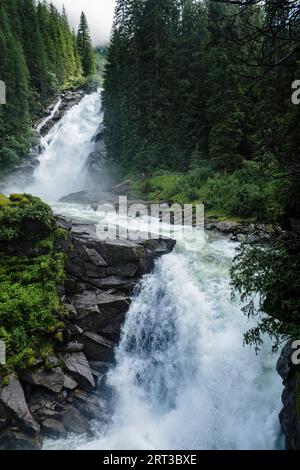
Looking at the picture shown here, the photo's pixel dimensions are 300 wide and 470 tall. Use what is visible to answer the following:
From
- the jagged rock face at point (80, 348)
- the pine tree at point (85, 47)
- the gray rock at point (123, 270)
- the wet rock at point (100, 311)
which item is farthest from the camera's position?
the pine tree at point (85, 47)

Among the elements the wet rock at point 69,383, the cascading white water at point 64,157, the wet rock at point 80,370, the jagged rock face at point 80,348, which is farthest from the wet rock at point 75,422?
the cascading white water at point 64,157

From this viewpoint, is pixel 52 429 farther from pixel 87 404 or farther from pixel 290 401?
pixel 290 401

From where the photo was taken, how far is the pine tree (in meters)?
80.1

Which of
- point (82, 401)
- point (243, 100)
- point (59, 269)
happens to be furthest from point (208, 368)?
point (243, 100)

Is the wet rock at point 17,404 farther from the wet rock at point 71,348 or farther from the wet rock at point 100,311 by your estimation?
the wet rock at point 100,311

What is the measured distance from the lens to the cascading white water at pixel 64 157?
35.2 m

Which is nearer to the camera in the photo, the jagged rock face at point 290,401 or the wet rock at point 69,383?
the jagged rock face at point 290,401

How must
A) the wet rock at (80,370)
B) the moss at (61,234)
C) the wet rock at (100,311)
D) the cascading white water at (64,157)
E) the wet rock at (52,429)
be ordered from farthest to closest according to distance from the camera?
the cascading white water at (64,157)
the moss at (61,234)
the wet rock at (100,311)
the wet rock at (80,370)
the wet rock at (52,429)

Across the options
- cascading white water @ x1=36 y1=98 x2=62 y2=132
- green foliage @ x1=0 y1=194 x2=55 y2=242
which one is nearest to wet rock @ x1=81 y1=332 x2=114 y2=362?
green foliage @ x1=0 y1=194 x2=55 y2=242

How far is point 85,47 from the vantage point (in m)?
81.6

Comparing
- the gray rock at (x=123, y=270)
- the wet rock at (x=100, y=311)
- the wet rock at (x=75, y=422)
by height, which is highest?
the gray rock at (x=123, y=270)

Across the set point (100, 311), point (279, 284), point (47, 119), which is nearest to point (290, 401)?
point (279, 284)

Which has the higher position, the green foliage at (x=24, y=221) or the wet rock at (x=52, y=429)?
the green foliage at (x=24, y=221)

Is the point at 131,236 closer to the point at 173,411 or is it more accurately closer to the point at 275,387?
the point at 173,411
